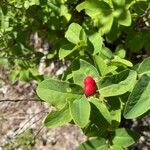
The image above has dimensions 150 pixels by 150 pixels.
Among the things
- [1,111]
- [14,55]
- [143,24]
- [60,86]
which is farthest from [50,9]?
[1,111]

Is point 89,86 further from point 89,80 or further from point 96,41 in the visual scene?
point 96,41

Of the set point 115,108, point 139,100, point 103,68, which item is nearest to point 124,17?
point 103,68

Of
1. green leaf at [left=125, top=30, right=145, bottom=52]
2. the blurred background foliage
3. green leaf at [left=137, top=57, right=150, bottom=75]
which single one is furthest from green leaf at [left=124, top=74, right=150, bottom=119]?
green leaf at [left=125, top=30, right=145, bottom=52]

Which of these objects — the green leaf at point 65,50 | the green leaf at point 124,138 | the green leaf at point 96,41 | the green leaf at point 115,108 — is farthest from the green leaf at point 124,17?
the green leaf at point 124,138

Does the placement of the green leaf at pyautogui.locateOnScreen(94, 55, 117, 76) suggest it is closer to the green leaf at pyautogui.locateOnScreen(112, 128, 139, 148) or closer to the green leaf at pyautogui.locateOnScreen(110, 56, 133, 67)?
the green leaf at pyautogui.locateOnScreen(110, 56, 133, 67)

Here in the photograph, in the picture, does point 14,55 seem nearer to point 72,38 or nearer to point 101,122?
point 72,38

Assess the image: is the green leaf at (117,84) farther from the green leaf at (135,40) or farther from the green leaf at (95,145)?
the green leaf at (135,40)
